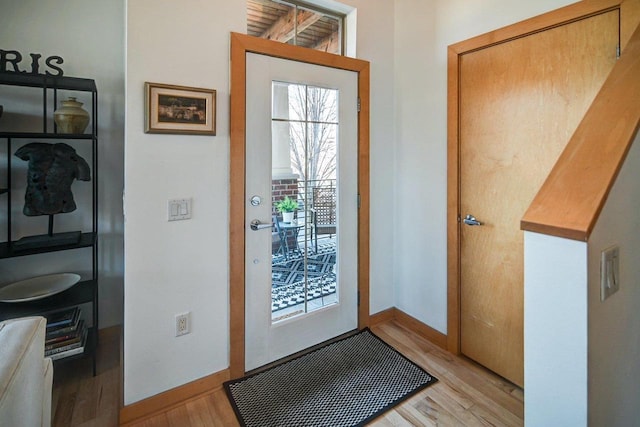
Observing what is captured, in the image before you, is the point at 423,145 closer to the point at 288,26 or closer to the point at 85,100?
the point at 288,26

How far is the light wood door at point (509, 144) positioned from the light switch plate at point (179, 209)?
64.1 inches

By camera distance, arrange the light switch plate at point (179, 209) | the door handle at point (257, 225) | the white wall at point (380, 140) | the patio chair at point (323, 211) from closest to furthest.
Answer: the light switch plate at point (179, 209), the door handle at point (257, 225), the patio chair at point (323, 211), the white wall at point (380, 140)

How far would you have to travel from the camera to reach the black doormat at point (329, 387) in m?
1.64

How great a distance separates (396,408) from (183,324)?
1186 millimetres

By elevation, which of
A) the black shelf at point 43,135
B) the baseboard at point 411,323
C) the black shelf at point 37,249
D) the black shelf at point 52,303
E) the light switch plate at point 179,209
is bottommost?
the baseboard at point 411,323

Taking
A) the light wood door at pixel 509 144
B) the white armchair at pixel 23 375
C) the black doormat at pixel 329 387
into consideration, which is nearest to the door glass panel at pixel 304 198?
the black doormat at pixel 329 387

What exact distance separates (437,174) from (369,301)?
105 centimetres

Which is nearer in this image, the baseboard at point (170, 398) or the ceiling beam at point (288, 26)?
the baseboard at point (170, 398)

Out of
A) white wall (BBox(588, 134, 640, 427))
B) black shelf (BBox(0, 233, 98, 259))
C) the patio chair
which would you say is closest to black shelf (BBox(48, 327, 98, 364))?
black shelf (BBox(0, 233, 98, 259))

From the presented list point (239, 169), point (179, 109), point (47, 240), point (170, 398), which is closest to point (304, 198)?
point (239, 169)

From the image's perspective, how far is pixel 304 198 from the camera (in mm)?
2148

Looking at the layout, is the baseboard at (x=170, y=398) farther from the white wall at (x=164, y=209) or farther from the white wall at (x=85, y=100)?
the white wall at (x=85, y=100)

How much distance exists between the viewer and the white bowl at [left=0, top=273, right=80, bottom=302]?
5.73 feet


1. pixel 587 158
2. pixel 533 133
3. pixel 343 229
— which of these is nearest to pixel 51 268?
pixel 343 229
